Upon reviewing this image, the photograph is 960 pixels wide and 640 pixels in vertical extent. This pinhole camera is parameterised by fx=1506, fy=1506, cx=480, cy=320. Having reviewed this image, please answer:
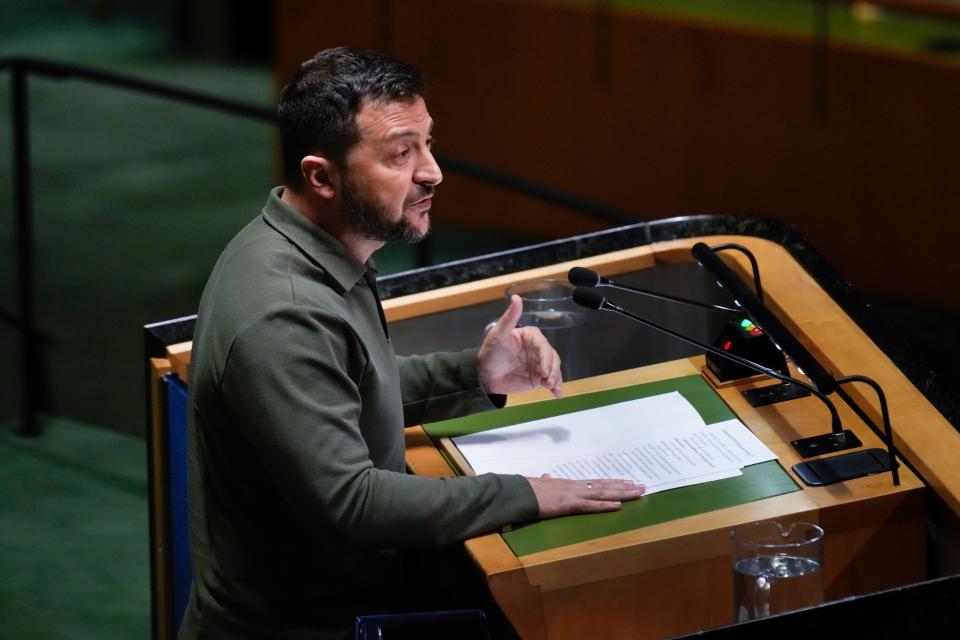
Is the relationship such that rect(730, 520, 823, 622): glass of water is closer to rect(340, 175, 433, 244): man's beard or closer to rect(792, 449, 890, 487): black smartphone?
rect(792, 449, 890, 487): black smartphone

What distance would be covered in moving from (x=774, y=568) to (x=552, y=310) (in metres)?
0.74

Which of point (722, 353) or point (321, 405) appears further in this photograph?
point (722, 353)

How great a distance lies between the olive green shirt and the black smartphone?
0.36 metres

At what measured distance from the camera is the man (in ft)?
5.63

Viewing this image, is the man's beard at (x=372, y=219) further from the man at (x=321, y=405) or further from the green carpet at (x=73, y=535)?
the green carpet at (x=73, y=535)

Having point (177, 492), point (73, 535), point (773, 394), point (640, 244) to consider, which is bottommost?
point (73, 535)

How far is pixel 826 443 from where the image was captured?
197 cm

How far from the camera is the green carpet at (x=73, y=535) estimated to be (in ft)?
10.2

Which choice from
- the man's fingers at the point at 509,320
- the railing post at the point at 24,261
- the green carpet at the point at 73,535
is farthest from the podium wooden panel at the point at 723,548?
the railing post at the point at 24,261

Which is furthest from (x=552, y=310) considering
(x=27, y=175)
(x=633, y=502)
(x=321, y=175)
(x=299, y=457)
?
(x=27, y=175)

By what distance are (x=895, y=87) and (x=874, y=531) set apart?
3254 millimetres

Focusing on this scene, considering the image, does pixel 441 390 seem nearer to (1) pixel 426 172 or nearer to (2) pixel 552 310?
(2) pixel 552 310

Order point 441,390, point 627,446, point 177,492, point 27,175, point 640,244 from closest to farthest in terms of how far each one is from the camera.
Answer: point 627,446 → point 441,390 → point 177,492 → point 640,244 → point 27,175

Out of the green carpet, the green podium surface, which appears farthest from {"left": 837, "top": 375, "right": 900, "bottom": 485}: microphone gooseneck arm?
the green carpet
